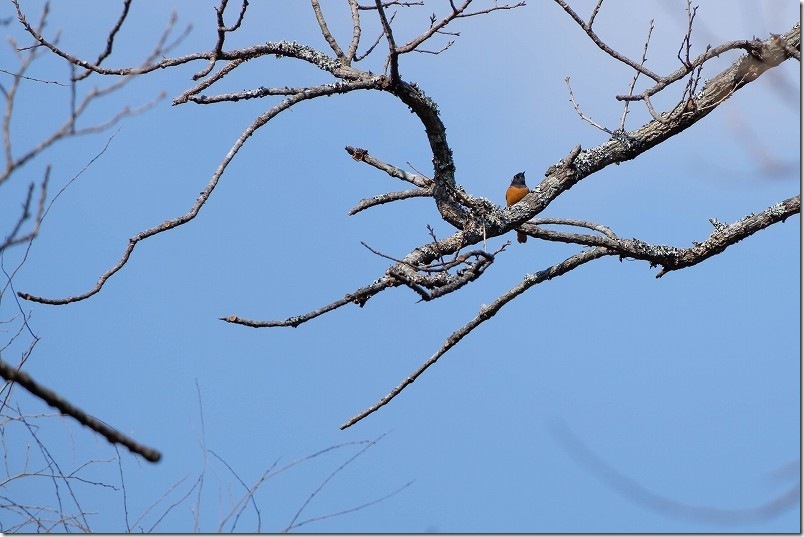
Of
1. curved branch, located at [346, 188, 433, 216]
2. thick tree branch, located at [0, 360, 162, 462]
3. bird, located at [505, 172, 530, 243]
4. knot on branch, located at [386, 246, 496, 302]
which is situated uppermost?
bird, located at [505, 172, 530, 243]

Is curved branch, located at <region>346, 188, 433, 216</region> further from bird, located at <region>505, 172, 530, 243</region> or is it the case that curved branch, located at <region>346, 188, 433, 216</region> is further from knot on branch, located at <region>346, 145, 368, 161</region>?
bird, located at <region>505, 172, 530, 243</region>

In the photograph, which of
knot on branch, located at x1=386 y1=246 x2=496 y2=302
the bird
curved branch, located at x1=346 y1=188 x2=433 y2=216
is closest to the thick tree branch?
knot on branch, located at x1=386 y1=246 x2=496 y2=302

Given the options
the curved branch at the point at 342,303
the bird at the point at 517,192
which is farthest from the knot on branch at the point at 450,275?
the bird at the point at 517,192

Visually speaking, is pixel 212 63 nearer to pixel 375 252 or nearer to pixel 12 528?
pixel 375 252

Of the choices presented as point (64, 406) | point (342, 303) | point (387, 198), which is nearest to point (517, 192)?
point (387, 198)

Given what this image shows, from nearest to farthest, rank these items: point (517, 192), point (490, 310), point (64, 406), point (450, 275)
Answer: point (64, 406) → point (450, 275) → point (490, 310) → point (517, 192)

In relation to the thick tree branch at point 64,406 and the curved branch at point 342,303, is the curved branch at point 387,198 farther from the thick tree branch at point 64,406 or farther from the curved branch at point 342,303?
the thick tree branch at point 64,406

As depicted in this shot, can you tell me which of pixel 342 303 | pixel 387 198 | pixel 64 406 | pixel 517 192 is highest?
pixel 517 192

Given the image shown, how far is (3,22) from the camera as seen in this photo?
2.43 m

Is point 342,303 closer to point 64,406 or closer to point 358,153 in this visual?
point 358,153

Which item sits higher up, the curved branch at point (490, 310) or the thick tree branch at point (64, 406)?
the curved branch at point (490, 310)

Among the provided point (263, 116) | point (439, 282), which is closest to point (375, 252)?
point (439, 282)

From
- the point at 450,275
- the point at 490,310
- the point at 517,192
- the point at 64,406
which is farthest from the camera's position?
the point at 517,192

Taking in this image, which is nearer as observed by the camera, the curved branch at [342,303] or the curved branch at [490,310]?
the curved branch at [342,303]
